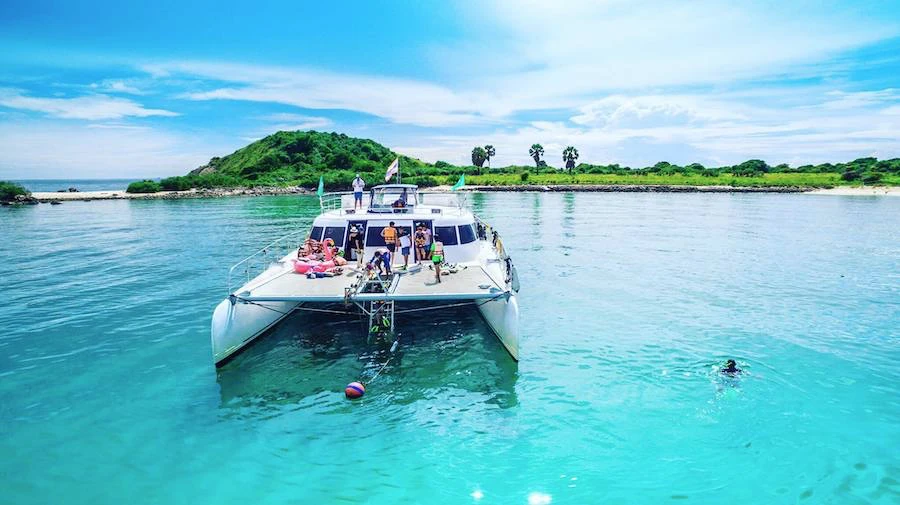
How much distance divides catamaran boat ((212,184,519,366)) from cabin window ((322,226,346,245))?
4cm

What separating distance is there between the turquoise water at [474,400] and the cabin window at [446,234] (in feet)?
8.39

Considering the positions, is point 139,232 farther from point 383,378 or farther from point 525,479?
point 525,479

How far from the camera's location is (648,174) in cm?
12381

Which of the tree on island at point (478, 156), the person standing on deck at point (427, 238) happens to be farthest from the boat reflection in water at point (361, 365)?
the tree on island at point (478, 156)

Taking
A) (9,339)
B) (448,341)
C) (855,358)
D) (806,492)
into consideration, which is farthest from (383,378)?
(855,358)

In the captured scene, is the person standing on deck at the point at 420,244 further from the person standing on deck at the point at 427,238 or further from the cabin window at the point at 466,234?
the cabin window at the point at 466,234

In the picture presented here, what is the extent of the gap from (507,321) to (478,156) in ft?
413

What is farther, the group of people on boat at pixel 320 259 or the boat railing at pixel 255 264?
the boat railing at pixel 255 264

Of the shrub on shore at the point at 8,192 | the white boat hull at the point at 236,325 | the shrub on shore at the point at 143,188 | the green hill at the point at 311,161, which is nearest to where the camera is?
the white boat hull at the point at 236,325

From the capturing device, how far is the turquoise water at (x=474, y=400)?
9.26 meters

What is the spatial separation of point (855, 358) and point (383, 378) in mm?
13752

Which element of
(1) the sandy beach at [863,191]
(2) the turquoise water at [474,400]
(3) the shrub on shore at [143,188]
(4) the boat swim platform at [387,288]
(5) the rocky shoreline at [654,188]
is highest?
(3) the shrub on shore at [143,188]

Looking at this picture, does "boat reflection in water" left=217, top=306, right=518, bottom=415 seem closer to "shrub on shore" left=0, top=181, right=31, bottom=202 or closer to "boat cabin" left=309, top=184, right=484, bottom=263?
"boat cabin" left=309, top=184, right=484, bottom=263

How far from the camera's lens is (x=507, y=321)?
45.5 feet
